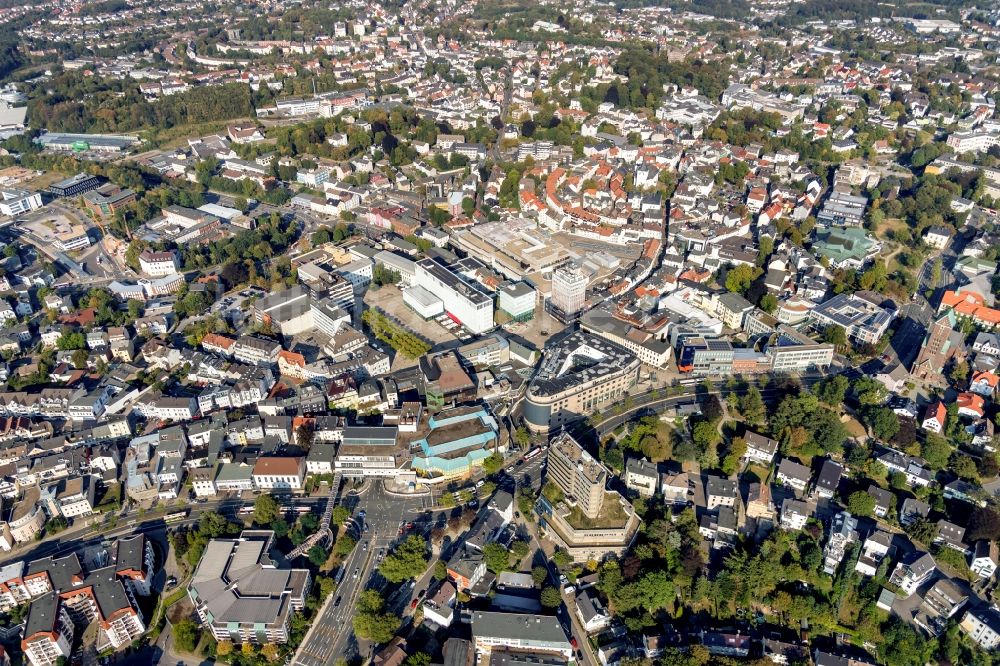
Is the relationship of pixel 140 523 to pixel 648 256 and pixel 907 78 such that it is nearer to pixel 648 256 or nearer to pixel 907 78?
pixel 648 256

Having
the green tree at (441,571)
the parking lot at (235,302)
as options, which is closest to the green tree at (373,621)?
the green tree at (441,571)

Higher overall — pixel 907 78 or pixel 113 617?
pixel 907 78

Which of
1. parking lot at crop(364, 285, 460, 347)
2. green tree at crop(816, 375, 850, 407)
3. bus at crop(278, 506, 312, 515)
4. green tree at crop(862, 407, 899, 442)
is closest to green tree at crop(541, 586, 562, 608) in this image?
bus at crop(278, 506, 312, 515)

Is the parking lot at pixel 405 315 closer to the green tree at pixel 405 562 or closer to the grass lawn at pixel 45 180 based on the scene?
the green tree at pixel 405 562

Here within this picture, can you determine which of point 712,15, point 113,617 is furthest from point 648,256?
point 712,15

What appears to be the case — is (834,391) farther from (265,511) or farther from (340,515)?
(265,511)
